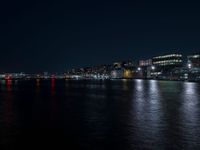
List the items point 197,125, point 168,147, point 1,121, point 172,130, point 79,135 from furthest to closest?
1. point 1,121
2. point 197,125
3. point 172,130
4. point 79,135
5. point 168,147

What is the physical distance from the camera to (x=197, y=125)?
27766 millimetres

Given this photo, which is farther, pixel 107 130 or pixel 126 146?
pixel 107 130

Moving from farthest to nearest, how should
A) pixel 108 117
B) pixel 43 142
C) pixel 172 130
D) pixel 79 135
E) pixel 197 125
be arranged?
pixel 108 117, pixel 197 125, pixel 172 130, pixel 79 135, pixel 43 142

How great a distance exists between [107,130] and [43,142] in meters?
A: 5.77

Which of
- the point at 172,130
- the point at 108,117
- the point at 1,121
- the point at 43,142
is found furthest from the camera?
the point at 108,117

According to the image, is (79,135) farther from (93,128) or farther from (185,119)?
(185,119)

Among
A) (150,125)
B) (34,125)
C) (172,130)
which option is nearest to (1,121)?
(34,125)

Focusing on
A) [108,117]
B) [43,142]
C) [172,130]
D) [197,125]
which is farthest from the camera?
[108,117]

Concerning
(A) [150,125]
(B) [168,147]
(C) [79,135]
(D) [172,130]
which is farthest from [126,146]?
(A) [150,125]

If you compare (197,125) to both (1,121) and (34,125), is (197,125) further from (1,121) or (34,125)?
(1,121)

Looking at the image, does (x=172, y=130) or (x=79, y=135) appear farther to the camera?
(x=172, y=130)

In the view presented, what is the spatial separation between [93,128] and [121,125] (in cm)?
252

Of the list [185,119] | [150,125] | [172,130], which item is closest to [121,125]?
[150,125]

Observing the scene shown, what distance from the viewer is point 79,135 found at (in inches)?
930
